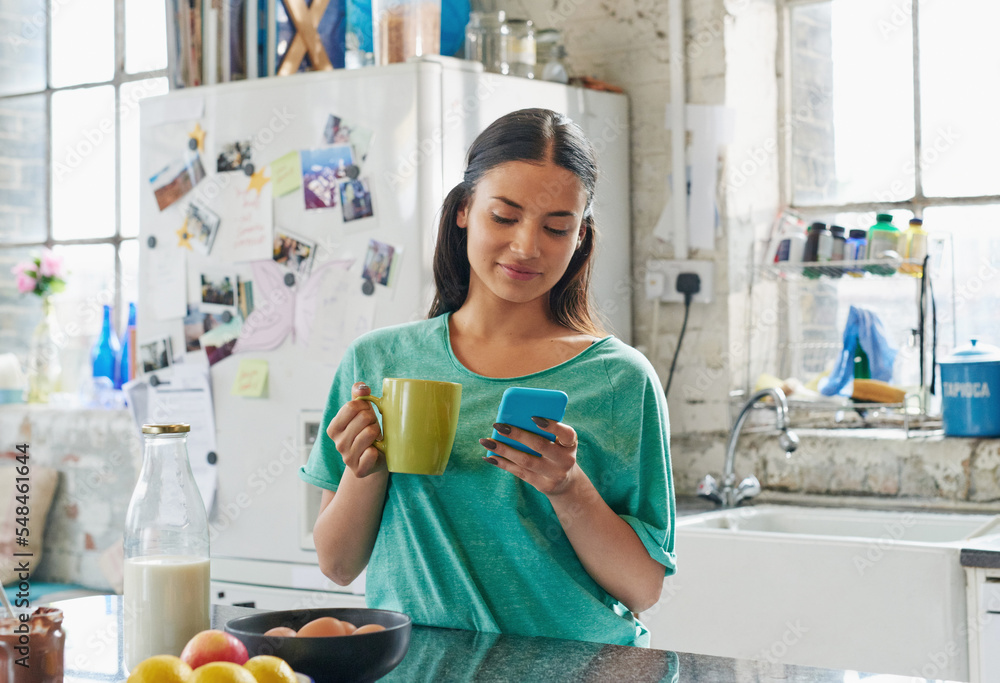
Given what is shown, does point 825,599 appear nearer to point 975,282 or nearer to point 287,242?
point 975,282

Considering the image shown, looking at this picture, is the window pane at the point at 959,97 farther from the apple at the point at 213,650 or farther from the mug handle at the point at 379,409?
the apple at the point at 213,650

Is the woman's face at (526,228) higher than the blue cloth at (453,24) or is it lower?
lower

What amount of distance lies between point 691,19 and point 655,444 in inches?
70.6

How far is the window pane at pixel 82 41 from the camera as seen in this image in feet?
12.6

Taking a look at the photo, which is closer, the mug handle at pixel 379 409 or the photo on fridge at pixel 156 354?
the mug handle at pixel 379 409

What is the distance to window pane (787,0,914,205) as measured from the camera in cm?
270

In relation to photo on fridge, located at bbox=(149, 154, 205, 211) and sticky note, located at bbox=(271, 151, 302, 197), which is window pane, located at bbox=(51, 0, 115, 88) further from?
sticky note, located at bbox=(271, 151, 302, 197)

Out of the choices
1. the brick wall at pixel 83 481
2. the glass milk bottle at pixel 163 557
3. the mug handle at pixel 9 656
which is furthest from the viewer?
the brick wall at pixel 83 481

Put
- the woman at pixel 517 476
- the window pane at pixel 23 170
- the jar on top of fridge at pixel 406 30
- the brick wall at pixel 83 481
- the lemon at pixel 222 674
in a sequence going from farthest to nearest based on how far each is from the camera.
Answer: the window pane at pixel 23 170 < the brick wall at pixel 83 481 < the jar on top of fridge at pixel 406 30 < the woman at pixel 517 476 < the lemon at pixel 222 674

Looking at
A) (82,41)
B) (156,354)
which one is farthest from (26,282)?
(156,354)

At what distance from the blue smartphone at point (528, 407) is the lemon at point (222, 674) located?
0.34m

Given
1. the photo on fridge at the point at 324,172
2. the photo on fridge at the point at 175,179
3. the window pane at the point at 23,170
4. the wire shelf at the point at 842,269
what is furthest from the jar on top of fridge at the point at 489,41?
the window pane at the point at 23,170

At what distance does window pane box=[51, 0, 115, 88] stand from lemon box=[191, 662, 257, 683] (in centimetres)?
347

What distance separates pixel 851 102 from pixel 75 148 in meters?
2.70
